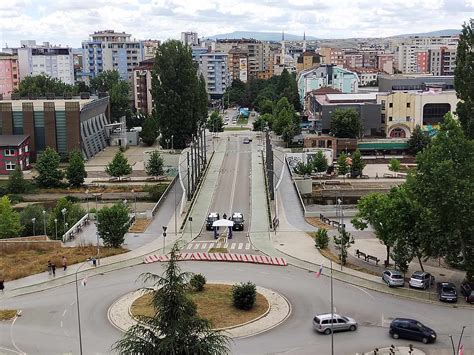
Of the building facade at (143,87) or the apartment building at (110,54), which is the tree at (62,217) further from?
the apartment building at (110,54)

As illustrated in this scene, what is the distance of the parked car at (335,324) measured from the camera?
2291 cm

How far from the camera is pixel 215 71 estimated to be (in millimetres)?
138000

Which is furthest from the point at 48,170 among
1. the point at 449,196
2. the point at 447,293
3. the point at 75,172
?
the point at 447,293

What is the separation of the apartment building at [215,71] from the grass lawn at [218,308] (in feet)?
369

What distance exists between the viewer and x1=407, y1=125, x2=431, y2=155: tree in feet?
229

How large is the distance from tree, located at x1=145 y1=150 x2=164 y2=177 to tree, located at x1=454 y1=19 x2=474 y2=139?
2739cm

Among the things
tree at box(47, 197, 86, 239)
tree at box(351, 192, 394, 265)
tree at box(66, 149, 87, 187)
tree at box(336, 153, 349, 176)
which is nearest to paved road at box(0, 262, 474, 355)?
tree at box(351, 192, 394, 265)

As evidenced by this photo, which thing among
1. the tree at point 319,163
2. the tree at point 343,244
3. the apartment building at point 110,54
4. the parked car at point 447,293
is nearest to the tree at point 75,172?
the tree at point 319,163

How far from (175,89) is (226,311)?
144ft

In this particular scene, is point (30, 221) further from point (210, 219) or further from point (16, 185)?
point (16, 185)

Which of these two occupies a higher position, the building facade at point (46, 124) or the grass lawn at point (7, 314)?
the building facade at point (46, 124)

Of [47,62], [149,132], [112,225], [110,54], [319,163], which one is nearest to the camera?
[112,225]

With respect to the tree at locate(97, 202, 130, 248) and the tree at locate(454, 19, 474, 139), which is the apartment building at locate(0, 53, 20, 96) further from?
the tree at locate(454, 19, 474, 139)

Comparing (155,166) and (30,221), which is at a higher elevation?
(155,166)
